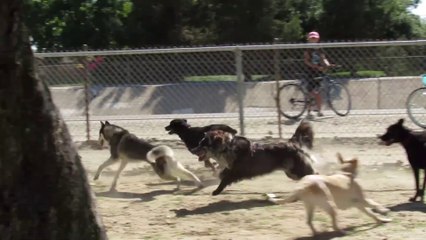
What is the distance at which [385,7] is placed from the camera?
95.0 feet

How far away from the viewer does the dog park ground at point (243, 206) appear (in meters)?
6.18

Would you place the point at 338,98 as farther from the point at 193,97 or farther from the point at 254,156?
the point at 254,156

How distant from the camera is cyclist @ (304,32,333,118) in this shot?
11984 millimetres

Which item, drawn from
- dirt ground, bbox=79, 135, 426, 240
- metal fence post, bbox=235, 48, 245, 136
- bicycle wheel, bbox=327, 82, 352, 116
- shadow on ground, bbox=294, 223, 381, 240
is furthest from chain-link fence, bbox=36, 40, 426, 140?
shadow on ground, bbox=294, 223, 381, 240

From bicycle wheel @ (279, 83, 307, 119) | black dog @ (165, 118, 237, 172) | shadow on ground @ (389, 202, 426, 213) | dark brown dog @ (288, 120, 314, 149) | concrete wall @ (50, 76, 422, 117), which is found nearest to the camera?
shadow on ground @ (389, 202, 426, 213)

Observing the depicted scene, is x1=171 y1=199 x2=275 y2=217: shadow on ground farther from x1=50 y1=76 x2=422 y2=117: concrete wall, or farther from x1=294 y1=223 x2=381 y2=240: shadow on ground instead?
x1=50 y1=76 x2=422 y2=117: concrete wall

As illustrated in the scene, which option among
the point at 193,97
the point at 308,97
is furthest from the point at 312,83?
the point at 193,97

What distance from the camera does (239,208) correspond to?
715 centimetres

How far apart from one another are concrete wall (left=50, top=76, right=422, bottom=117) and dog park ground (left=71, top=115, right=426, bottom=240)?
85.3 inches

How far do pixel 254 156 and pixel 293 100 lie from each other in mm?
6025

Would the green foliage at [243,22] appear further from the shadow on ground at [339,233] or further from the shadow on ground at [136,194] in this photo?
the shadow on ground at [339,233]

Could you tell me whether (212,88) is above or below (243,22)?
below

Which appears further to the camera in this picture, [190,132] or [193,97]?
[193,97]

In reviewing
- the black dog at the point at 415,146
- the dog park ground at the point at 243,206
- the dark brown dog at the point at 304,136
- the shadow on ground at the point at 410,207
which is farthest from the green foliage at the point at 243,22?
the shadow on ground at the point at 410,207
